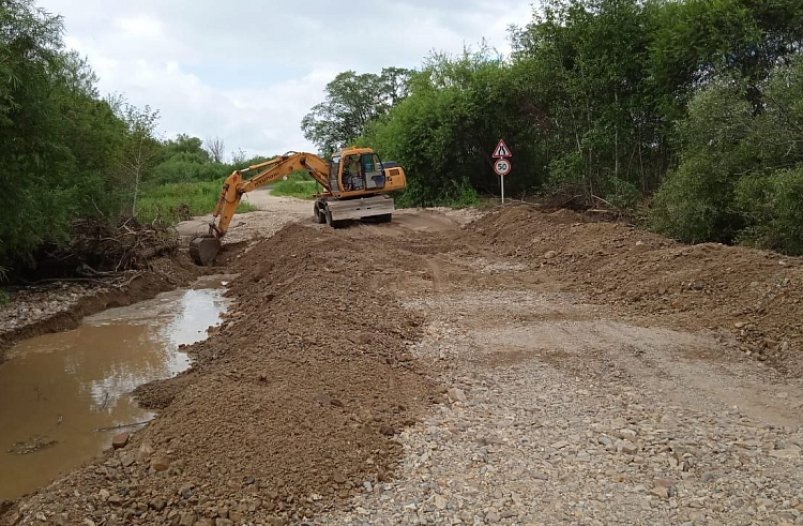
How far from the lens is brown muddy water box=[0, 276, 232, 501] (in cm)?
676

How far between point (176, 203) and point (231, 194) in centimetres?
1855

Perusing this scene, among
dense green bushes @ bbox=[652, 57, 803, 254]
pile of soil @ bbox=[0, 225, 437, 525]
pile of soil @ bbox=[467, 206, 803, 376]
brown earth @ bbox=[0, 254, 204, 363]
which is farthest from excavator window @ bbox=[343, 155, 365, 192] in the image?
pile of soil @ bbox=[0, 225, 437, 525]

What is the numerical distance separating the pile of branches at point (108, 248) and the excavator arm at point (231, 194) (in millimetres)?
1479

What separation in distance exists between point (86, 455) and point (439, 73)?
23.9m

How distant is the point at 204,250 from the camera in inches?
712

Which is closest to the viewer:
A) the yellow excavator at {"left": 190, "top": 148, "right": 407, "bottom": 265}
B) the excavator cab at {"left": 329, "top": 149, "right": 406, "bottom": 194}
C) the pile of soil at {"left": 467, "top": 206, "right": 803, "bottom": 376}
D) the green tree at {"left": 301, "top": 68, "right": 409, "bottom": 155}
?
the pile of soil at {"left": 467, "top": 206, "right": 803, "bottom": 376}

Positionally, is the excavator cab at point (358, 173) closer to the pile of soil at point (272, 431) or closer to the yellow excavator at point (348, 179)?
the yellow excavator at point (348, 179)

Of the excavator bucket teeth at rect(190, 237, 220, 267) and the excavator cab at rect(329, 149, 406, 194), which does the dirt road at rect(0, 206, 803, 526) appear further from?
the excavator cab at rect(329, 149, 406, 194)

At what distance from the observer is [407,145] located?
26922mm

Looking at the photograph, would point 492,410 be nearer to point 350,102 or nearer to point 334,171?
point 334,171

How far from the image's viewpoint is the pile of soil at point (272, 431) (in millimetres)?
4379

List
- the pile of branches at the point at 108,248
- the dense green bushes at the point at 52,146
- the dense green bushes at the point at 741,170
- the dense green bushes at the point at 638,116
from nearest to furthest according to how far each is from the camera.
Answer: the dense green bushes at the point at 52,146, the dense green bushes at the point at 741,170, the dense green bushes at the point at 638,116, the pile of branches at the point at 108,248

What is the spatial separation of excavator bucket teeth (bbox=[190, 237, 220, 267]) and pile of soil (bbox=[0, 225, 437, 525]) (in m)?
9.48

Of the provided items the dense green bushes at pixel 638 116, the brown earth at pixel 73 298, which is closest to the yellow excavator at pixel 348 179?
the brown earth at pixel 73 298
